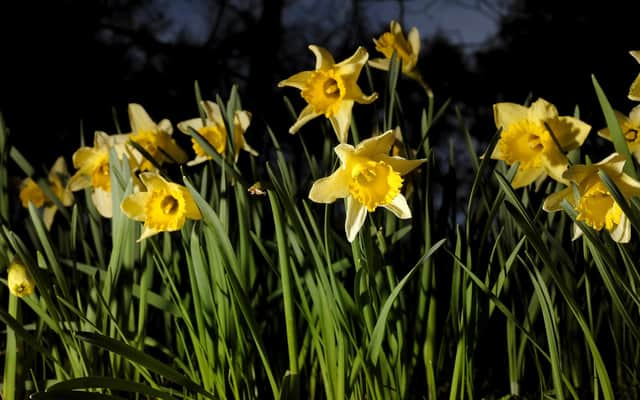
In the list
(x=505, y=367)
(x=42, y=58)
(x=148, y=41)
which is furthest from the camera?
(x=148, y=41)

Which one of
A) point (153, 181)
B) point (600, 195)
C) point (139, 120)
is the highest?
point (139, 120)

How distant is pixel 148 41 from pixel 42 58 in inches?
17.4

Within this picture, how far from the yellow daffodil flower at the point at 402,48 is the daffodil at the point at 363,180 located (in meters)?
0.24

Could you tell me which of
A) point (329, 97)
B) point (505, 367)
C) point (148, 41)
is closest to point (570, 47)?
point (148, 41)

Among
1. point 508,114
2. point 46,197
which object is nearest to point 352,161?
point 508,114

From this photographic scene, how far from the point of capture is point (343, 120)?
2.47ft

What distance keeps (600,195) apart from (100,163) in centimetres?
70

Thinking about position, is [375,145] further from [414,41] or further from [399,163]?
[414,41]

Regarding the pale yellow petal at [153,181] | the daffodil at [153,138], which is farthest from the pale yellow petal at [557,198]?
the daffodil at [153,138]

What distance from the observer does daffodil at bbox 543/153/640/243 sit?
0.59m

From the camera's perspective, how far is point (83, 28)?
230cm

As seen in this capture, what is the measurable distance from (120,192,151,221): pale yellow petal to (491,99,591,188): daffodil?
1.46 feet

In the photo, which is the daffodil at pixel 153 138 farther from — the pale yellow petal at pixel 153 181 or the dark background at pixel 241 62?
the dark background at pixel 241 62

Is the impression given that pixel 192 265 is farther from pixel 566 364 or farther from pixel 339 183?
pixel 566 364
